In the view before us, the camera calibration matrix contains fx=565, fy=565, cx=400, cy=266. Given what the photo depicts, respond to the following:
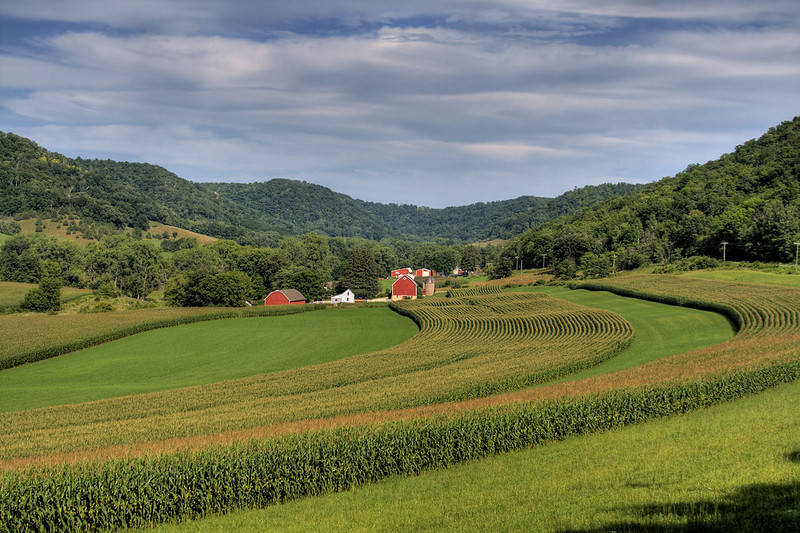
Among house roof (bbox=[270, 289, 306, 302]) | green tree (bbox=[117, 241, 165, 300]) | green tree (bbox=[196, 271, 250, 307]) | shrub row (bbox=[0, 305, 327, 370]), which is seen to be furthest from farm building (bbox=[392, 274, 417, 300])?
green tree (bbox=[117, 241, 165, 300])

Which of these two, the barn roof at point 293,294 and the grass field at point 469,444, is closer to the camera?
the grass field at point 469,444

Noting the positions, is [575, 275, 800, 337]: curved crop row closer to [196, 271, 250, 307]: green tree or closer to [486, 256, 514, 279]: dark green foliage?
[486, 256, 514, 279]: dark green foliage

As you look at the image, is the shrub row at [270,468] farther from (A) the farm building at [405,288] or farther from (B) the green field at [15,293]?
(A) the farm building at [405,288]

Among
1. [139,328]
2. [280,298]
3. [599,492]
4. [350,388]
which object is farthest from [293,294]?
[599,492]

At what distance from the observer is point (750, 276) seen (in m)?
64.0

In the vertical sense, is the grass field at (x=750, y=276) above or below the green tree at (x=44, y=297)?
above

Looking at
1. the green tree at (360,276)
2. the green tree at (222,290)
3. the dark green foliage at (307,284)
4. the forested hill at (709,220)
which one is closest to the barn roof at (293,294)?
the dark green foliage at (307,284)

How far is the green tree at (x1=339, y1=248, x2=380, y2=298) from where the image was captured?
10188 centimetres

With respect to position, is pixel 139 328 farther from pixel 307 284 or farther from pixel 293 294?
pixel 307 284

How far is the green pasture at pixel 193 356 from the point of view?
1281 inches

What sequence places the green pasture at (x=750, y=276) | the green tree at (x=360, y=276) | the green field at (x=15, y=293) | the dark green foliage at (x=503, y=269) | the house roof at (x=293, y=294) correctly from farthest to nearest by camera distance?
the dark green foliage at (x=503, y=269)
the green tree at (x=360, y=276)
the house roof at (x=293, y=294)
the green field at (x=15, y=293)
the green pasture at (x=750, y=276)

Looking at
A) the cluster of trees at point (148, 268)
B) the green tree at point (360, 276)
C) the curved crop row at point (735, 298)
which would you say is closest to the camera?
the curved crop row at point (735, 298)

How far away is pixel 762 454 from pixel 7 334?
49.9 m

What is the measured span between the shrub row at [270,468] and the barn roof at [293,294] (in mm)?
72607
